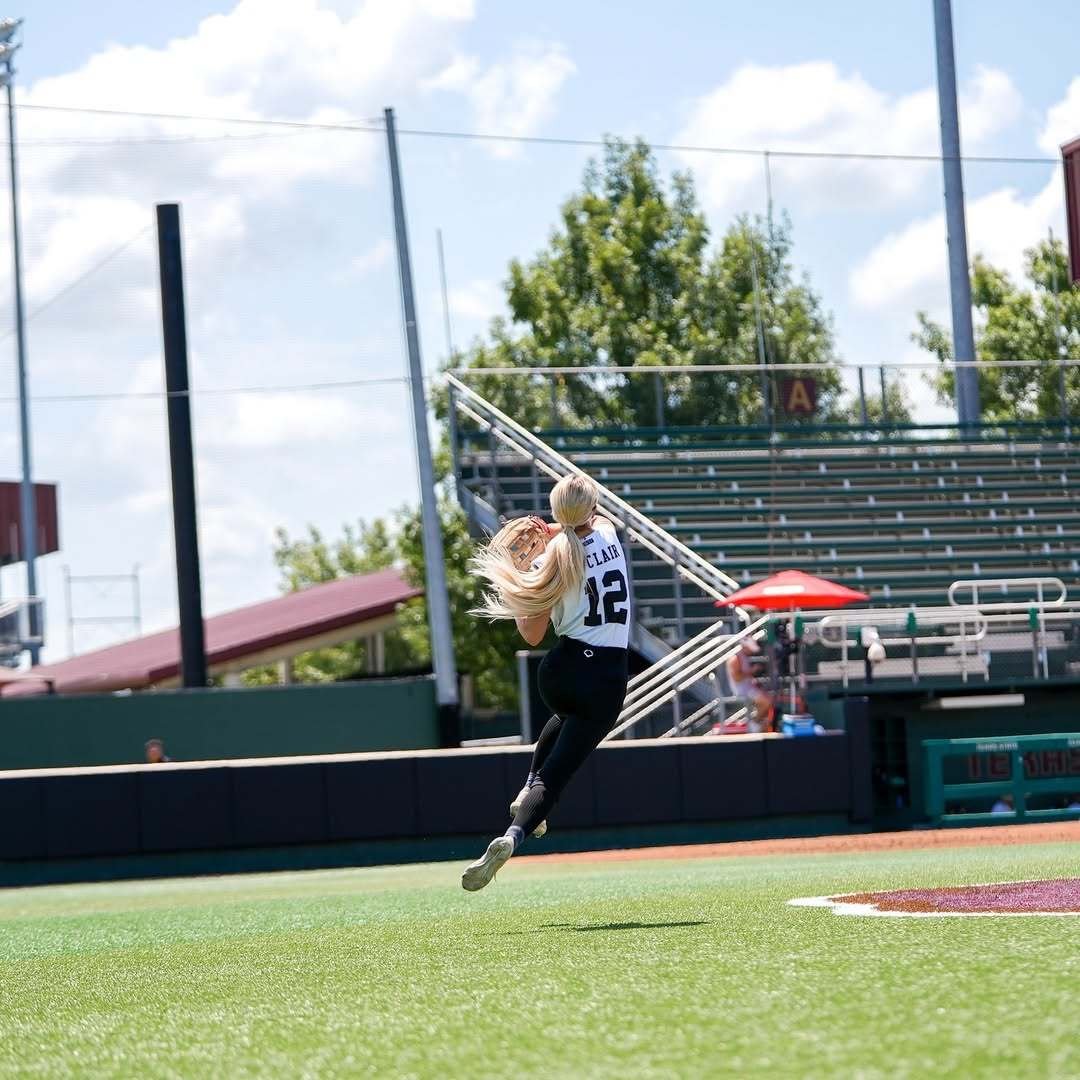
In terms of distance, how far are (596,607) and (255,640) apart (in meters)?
31.6

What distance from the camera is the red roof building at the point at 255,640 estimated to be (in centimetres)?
3791

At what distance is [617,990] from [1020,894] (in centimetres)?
316

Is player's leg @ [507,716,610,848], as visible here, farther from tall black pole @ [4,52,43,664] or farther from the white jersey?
tall black pole @ [4,52,43,664]

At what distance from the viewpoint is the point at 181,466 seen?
26.6 meters

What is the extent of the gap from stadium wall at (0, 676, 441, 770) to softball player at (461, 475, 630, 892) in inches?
670

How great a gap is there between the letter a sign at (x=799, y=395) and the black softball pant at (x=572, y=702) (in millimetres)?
20476

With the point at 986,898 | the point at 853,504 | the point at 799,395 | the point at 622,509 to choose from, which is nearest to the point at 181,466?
the point at 622,509

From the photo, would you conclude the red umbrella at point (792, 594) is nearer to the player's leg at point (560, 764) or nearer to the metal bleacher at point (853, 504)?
the metal bleacher at point (853, 504)

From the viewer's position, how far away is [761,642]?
2002cm

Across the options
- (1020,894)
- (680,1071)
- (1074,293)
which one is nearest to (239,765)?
(1020,894)

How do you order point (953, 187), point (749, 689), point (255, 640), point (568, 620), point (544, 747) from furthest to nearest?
point (255, 640)
point (953, 187)
point (749, 689)
point (544, 747)
point (568, 620)

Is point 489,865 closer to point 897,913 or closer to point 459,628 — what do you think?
point 897,913

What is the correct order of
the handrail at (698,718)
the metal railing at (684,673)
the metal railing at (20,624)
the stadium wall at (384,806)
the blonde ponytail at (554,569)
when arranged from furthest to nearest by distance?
the metal railing at (20,624)
the metal railing at (684,673)
the handrail at (698,718)
the stadium wall at (384,806)
the blonde ponytail at (554,569)

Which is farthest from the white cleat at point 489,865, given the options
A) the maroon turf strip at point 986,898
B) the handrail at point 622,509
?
the handrail at point 622,509
